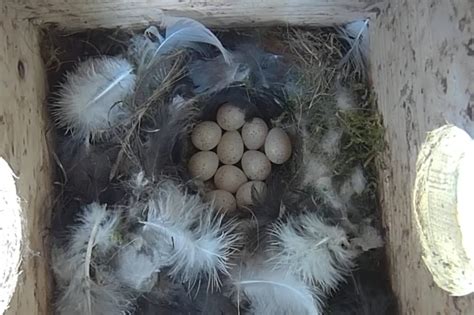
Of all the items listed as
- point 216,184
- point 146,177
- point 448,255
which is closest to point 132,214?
point 146,177

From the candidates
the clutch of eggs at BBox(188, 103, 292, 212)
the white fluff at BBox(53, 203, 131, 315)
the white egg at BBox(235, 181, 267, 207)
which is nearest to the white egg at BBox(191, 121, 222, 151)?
the clutch of eggs at BBox(188, 103, 292, 212)

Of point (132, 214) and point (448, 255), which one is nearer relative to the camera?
point (448, 255)

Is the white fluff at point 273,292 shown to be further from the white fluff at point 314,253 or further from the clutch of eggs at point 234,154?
the clutch of eggs at point 234,154

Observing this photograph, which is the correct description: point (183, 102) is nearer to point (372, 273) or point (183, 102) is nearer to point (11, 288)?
point (372, 273)

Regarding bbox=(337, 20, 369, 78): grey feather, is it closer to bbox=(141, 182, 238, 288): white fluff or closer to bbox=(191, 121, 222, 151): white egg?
bbox=(191, 121, 222, 151): white egg

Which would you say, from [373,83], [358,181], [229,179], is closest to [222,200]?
[229,179]

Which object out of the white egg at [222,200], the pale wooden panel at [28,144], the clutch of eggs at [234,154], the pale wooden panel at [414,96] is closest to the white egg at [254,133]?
the clutch of eggs at [234,154]
